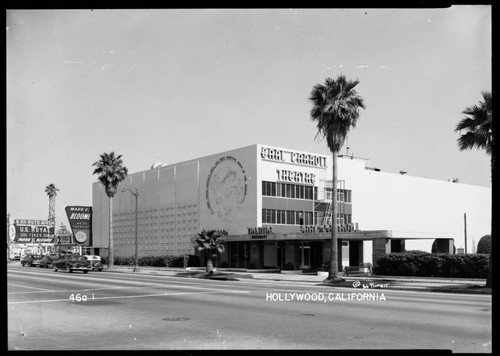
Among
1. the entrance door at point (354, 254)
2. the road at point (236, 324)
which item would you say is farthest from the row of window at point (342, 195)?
the road at point (236, 324)

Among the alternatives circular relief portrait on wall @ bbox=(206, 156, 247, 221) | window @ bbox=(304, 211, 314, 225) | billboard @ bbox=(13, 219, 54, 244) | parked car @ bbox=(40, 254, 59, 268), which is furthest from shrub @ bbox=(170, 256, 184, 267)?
billboard @ bbox=(13, 219, 54, 244)

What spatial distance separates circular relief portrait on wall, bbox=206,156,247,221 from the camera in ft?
167

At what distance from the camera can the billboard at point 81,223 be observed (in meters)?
69.4

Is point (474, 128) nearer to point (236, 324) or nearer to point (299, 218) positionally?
point (236, 324)

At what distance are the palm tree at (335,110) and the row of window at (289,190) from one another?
16.0 m

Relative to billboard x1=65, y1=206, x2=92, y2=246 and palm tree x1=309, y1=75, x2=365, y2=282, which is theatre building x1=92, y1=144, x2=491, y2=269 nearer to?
billboard x1=65, y1=206, x2=92, y2=246

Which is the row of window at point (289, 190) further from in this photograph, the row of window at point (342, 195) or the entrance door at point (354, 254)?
the entrance door at point (354, 254)

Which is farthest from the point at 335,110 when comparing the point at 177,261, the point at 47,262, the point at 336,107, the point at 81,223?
the point at 81,223

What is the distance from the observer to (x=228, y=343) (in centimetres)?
998

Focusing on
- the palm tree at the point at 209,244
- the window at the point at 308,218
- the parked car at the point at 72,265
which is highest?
the window at the point at 308,218

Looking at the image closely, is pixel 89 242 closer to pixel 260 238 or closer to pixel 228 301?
pixel 260 238
